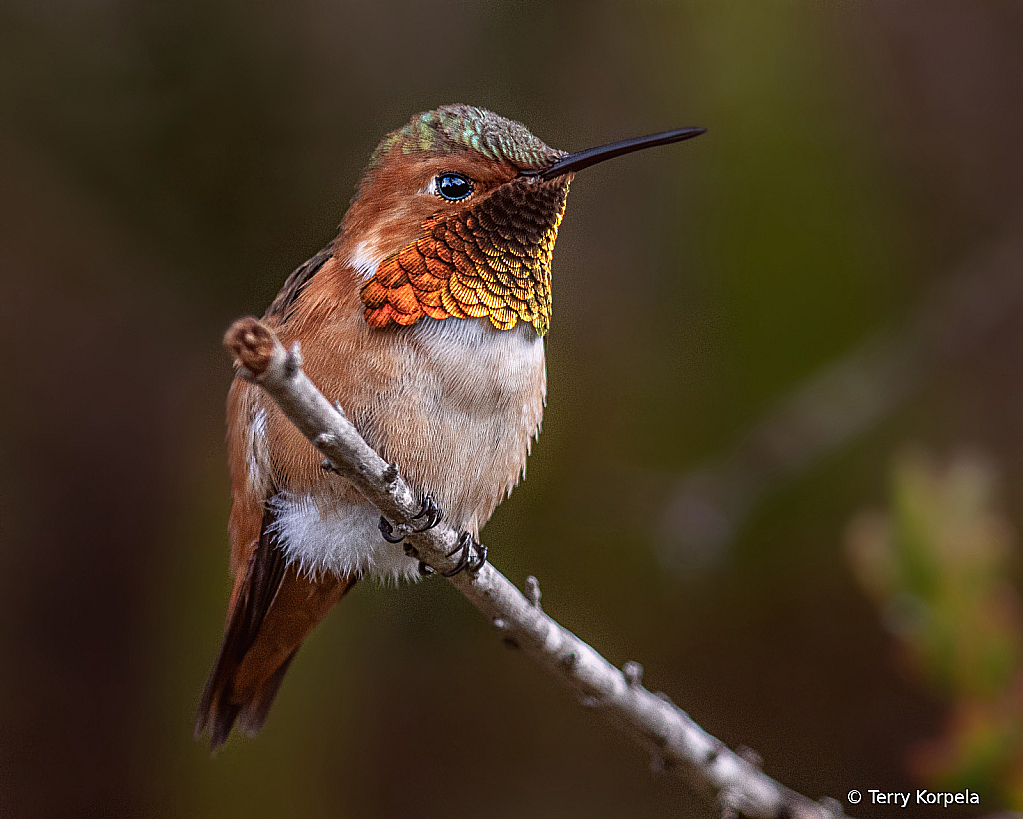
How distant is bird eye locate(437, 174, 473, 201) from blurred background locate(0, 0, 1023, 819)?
1912mm

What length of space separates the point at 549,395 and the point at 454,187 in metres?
2.04

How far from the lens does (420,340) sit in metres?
2.13

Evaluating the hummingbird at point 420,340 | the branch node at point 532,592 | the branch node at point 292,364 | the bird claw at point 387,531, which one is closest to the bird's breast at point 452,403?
the hummingbird at point 420,340

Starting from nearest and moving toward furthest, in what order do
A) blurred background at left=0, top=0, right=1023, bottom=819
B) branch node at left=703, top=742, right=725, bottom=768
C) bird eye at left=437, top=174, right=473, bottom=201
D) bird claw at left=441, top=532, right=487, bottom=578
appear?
bird claw at left=441, top=532, right=487, bottom=578 → bird eye at left=437, top=174, right=473, bottom=201 → branch node at left=703, top=742, right=725, bottom=768 → blurred background at left=0, top=0, right=1023, bottom=819

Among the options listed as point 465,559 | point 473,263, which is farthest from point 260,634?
point 473,263

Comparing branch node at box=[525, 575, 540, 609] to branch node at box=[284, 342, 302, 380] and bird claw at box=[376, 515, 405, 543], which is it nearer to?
bird claw at box=[376, 515, 405, 543]

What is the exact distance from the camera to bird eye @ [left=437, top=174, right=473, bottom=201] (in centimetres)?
222

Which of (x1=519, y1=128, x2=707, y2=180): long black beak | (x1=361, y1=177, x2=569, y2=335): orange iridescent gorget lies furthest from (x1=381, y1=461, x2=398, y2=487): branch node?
(x1=519, y1=128, x2=707, y2=180): long black beak

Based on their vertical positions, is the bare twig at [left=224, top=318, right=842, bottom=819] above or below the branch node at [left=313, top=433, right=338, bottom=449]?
above

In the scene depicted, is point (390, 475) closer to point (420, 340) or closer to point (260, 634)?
point (420, 340)

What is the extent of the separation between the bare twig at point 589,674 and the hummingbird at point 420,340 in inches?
2.8

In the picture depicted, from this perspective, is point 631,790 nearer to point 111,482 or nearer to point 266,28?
point 111,482

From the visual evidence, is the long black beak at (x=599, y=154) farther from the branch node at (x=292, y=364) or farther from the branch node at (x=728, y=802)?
the branch node at (x=728, y=802)

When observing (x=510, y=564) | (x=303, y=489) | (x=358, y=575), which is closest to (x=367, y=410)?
(x=303, y=489)
